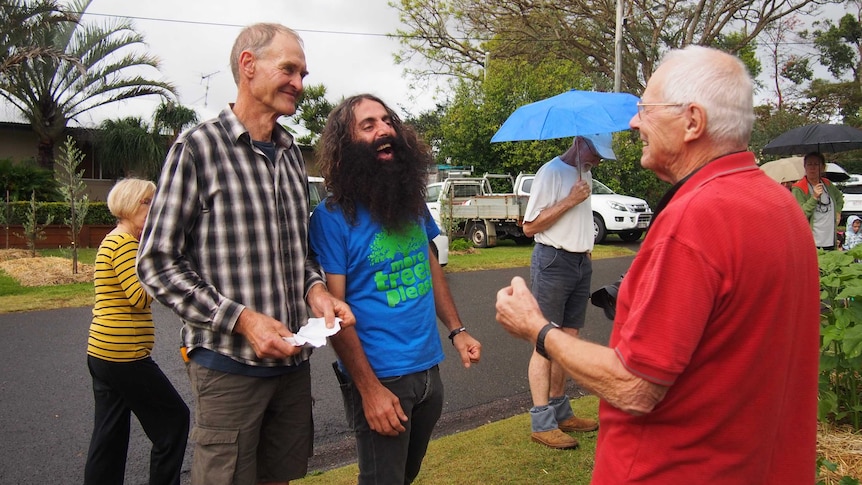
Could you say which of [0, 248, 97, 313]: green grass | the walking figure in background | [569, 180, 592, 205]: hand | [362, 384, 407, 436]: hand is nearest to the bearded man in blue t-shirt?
[362, 384, 407, 436]: hand

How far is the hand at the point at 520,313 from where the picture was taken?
1.82 m

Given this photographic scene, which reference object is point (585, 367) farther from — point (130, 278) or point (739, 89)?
point (130, 278)

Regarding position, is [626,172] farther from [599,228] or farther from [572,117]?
[572,117]

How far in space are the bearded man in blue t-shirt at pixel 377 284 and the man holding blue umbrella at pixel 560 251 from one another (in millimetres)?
1819

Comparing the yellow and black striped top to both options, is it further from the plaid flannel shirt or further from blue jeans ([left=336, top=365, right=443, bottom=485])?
blue jeans ([left=336, top=365, right=443, bottom=485])

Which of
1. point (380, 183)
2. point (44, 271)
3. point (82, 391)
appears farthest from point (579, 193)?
point (44, 271)

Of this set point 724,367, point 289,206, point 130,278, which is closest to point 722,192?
point 724,367

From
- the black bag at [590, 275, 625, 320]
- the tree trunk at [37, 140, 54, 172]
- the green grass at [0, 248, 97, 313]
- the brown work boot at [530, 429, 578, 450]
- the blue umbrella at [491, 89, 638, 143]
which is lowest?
the brown work boot at [530, 429, 578, 450]

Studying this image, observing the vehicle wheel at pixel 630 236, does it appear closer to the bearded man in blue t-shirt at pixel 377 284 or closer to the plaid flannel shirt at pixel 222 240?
the bearded man in blue t-shirt at pixel 377 284

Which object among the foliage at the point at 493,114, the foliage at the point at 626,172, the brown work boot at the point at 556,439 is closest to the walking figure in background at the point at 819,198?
the brown work boot at the point at 556,439

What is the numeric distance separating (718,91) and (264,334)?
1499 millimetres

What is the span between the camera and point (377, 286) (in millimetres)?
2525

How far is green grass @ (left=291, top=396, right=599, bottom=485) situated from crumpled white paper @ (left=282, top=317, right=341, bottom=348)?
1.83 m

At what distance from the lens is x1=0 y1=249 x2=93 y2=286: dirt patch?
10.7 metres
